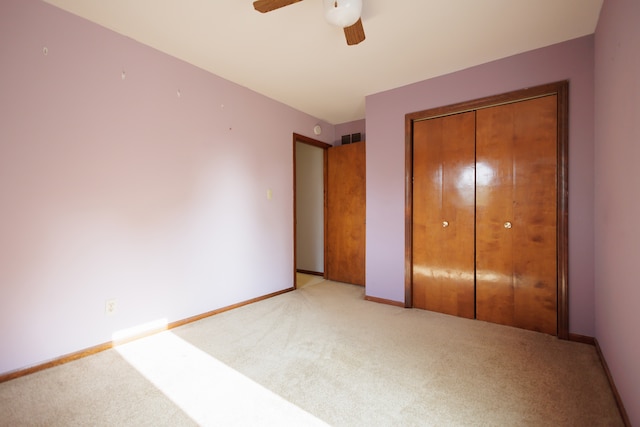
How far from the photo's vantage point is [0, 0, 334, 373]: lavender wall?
6.05 ft

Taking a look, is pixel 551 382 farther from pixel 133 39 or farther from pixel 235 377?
pixel 133 39

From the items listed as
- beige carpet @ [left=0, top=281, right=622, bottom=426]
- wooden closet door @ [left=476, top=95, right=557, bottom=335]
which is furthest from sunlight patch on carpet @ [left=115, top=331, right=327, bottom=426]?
wooden closet door @ [left=476, top=95, right=557, bottom=335]

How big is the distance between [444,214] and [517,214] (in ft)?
2.06

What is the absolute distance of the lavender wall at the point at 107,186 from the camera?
1.84 meters

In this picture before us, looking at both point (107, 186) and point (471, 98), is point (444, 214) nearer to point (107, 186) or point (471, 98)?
point (471, 98)

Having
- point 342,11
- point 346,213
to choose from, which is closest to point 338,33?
point 342,11

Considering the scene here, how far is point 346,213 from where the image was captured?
4270 mm

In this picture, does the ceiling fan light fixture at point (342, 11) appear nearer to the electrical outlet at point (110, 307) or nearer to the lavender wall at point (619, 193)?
the lavender wall at point (619, 193)

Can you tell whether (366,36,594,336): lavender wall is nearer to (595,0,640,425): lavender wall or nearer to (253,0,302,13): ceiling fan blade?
(595,0,640,425): lavender wall

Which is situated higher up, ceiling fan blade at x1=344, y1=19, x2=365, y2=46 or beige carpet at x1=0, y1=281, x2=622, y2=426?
ceiling fan blade at x1=344, y1=19, x2=365, y2=46

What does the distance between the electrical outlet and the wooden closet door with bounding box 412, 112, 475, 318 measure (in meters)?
2.80

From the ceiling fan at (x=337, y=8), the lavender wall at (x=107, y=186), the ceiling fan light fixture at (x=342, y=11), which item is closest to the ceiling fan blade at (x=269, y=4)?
the ceiling fan at (x=337, y=8)

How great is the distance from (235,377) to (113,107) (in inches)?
86.3

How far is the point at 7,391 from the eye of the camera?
1.67 metres
